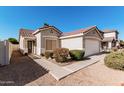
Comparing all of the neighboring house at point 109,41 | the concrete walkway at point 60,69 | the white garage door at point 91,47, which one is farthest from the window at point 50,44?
the neighboring house at point 109,41

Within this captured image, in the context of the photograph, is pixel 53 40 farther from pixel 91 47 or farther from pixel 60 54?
pixel 91 47

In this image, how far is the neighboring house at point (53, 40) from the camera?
35.5ft

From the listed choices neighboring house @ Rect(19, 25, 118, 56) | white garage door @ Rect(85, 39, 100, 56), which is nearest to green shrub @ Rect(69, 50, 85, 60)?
neighboring house @ Rect(19, 25, 118, 56)

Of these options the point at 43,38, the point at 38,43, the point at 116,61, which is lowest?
the point at 116,61

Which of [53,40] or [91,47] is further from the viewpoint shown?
[91,47]

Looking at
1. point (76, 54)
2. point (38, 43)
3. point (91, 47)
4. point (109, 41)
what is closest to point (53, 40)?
point (38, 43)

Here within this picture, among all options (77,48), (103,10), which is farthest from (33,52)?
(103,10)

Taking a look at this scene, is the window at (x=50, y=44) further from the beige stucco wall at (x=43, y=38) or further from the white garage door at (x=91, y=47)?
the white garage door at (x=91, y=47)

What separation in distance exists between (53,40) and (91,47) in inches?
188

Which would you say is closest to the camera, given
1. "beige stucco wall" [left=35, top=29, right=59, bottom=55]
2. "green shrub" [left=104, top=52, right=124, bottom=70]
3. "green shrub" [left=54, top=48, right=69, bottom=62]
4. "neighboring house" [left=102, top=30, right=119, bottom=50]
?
"green shrub" [left=104, top=52, right=124, bottom=70]

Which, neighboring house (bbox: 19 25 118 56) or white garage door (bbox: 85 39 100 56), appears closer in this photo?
neighboring house (bbox: 19 25 118 56)

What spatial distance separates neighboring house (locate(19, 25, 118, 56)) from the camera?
35.5 ft

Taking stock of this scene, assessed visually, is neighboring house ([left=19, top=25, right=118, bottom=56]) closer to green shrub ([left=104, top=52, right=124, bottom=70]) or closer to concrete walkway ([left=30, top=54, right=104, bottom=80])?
concrete walkway ([left=30, top=54, right=104, bottom=80])

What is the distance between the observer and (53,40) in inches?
432
